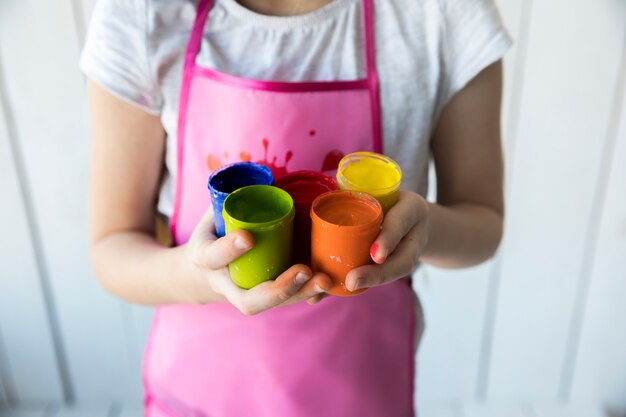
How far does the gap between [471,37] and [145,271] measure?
46 cm

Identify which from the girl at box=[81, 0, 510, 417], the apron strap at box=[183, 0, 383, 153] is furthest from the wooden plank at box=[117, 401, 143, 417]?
the apron strap at box=[183, 0, 383, 153]

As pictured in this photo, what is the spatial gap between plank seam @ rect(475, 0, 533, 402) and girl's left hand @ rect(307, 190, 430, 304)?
2.11ft

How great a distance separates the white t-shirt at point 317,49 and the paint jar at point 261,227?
0.24 m

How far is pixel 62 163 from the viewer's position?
116cm

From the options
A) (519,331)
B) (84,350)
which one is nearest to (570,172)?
(519,331)

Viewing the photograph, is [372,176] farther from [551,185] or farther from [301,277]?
[551,185]

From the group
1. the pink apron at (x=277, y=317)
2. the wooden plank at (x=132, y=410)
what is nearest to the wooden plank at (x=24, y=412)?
the wooden plank at (x=132, y=410)

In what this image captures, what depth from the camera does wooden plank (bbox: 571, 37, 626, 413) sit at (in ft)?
3.97

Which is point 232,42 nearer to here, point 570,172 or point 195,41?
point 195,41

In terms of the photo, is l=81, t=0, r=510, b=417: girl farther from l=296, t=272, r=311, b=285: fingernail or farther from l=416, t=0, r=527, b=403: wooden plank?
l=416, t=0, r=527, b=403: wooden plank

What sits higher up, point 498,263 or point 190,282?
point 190,282

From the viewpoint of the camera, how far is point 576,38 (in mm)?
1088

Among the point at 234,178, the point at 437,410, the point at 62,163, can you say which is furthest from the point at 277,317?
the point at 437,410

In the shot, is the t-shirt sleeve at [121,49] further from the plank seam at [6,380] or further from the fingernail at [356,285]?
the plank seam at [6,380]
